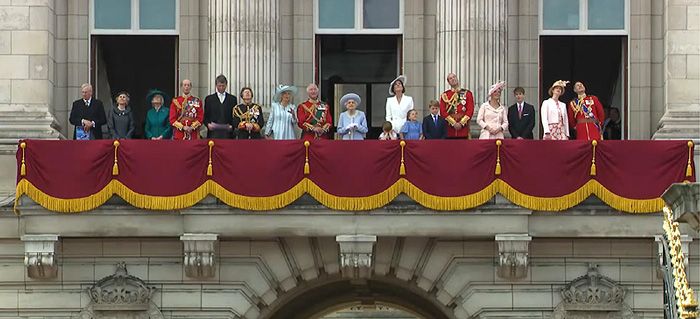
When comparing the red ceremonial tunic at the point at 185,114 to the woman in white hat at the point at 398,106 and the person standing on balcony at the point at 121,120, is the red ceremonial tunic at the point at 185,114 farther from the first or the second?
the woman in white hat at the point at 398,106

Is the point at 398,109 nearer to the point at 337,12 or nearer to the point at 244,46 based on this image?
the point at 244,46

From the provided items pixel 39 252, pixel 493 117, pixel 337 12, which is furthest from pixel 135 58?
pixel 493 117

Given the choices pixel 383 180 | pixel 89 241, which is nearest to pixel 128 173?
pixel 89 241

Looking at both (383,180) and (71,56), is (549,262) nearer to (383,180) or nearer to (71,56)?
(383,180)

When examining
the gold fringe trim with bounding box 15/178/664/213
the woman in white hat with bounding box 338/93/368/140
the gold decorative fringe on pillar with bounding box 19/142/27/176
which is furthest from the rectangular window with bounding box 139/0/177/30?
the gold fringe trim with bounding box 15/178/664/213

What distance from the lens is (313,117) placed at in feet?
150

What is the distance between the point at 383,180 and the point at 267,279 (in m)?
3.42

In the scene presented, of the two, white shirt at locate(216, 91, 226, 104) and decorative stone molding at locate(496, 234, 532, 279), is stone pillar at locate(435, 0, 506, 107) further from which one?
white shirt at locate(216, 91, 226, 104)

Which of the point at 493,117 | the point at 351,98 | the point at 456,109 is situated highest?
the point at 351,98

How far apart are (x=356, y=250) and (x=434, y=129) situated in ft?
10.2

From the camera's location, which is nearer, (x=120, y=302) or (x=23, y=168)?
(x=23, y=168)

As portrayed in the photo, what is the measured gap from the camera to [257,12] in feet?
157

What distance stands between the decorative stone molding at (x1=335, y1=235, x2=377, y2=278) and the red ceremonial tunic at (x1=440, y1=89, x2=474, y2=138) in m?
2.95

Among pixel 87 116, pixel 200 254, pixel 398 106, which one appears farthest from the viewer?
pixel 398 106
